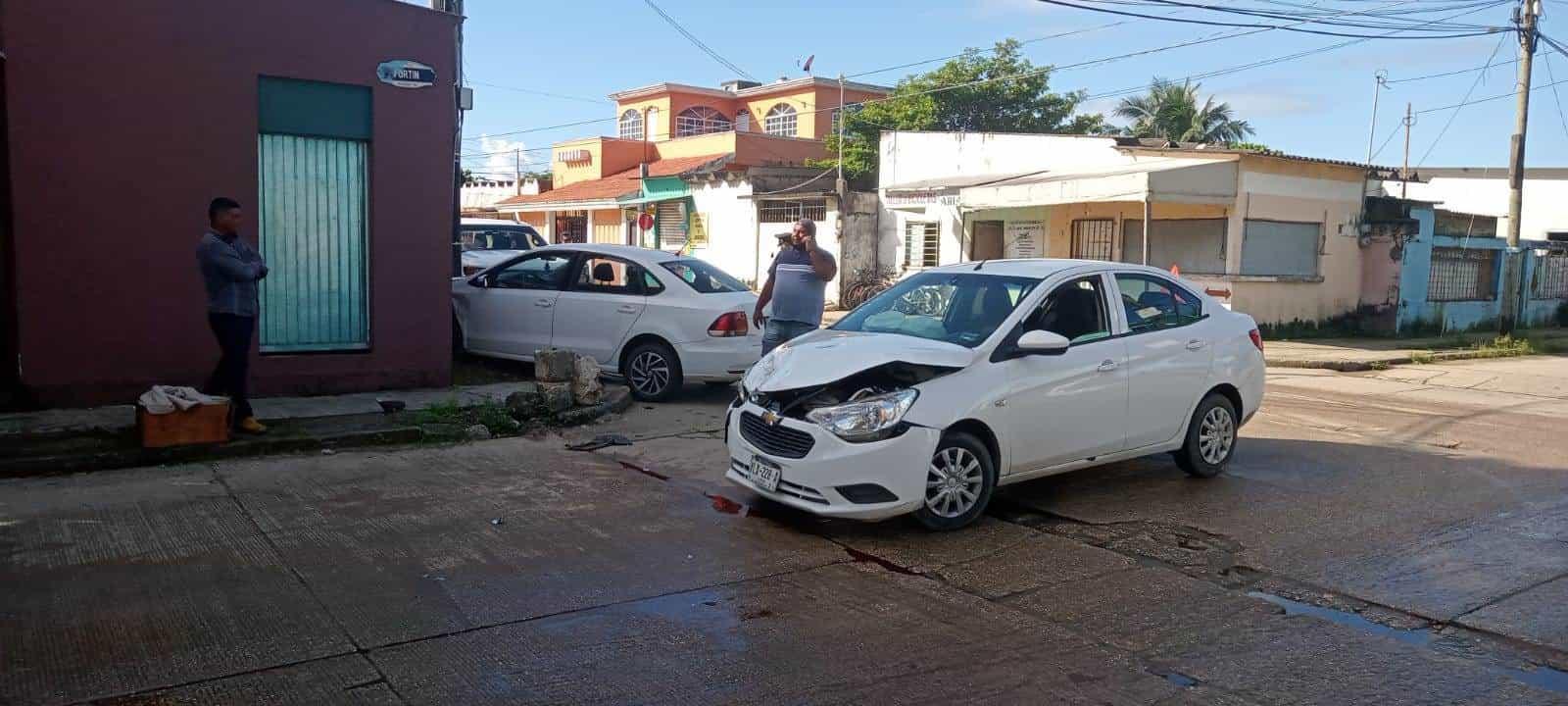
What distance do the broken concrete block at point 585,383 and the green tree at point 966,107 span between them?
82.8ft

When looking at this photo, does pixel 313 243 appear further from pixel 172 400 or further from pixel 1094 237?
pixel 1094 237

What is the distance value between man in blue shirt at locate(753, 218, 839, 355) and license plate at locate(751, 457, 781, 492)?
284cm

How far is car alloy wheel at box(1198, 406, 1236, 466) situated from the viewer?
8039mm

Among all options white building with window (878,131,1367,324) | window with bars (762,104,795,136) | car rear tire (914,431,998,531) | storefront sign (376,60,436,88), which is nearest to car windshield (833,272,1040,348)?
car rear tire (914,431,998,531)

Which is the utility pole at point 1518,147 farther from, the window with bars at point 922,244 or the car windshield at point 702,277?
the car windshield at point 702,277

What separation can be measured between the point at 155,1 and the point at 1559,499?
1099cm

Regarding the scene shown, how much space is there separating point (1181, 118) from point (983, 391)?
41.5 m

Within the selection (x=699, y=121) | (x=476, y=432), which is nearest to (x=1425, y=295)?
(x=476, y=432)

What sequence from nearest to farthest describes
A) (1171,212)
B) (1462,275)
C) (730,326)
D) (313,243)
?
(313,243) < (730,326) < (1171,212) < (1462,275)

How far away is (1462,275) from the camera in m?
24.4

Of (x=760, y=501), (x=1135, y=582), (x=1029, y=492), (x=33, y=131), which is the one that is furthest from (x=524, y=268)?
(x=1135, y=582)

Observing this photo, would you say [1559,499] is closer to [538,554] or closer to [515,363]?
[538,554]

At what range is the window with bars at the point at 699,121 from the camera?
49156 mm

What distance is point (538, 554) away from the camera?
235 inches
